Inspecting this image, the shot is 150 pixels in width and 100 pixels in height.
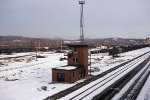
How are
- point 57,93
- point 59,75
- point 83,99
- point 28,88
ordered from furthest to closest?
1. point 59,75
2. point 28,88
3. point 57,93
4. point 83,99

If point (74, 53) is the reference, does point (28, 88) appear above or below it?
below

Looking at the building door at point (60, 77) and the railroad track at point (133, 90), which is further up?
the building door at point (60, 77)

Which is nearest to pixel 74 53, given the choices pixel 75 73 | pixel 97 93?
pixel 75 73

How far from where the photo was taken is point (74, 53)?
39.0m

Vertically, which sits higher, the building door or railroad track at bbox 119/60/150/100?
the building door

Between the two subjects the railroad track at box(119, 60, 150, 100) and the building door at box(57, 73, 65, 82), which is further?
the building door at box(57, 73, 65, 82)

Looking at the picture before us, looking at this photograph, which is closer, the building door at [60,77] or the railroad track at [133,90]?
the railroad track at [133,90]

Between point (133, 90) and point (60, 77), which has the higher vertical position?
point (60, 77)

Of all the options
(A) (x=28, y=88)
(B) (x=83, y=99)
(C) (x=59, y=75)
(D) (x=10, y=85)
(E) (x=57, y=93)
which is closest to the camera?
(B) (x=83, y=99)

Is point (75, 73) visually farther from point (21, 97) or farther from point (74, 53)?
point (21, 97)

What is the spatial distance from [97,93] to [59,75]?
842 centimetres

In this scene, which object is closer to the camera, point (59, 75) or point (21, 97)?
point (21, 97)

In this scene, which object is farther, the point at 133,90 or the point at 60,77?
the point at 60,77

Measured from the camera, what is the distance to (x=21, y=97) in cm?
2523
